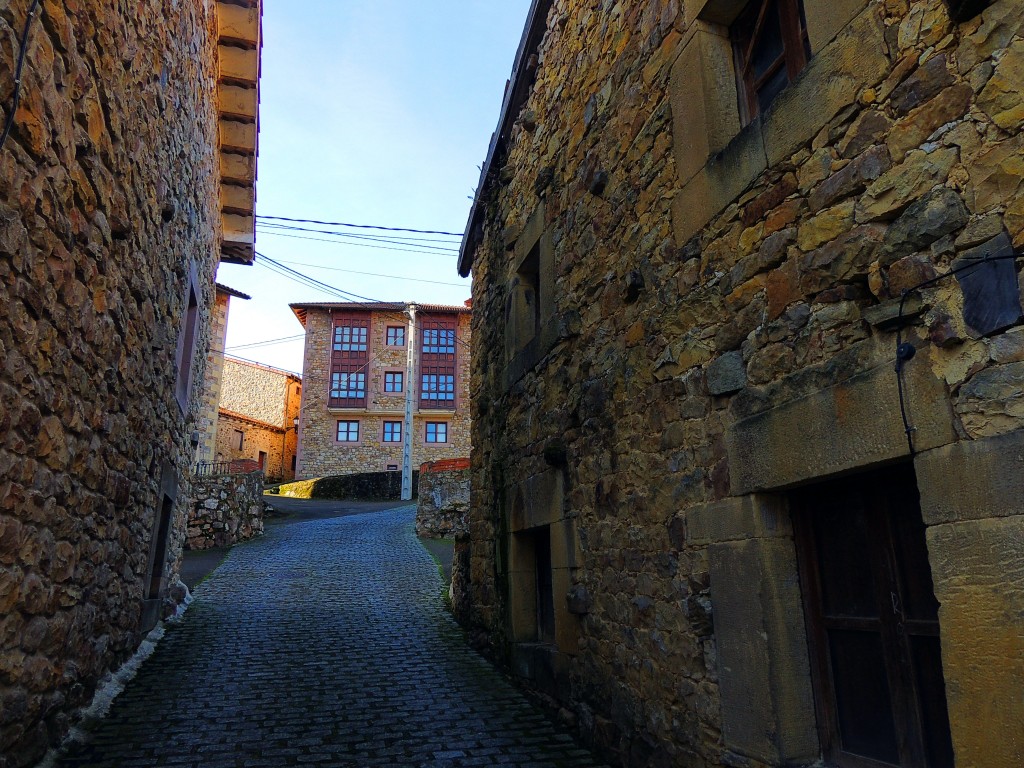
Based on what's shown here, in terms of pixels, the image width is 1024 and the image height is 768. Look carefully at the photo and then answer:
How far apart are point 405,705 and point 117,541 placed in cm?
224

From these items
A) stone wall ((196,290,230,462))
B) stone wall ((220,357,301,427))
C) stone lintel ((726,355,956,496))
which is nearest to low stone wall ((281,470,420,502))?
stone wall ((196,290,230,462))

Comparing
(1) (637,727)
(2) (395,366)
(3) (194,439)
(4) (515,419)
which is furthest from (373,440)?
(1) (637,727)

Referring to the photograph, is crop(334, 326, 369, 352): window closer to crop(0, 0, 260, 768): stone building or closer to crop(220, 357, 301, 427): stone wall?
crop(220, 357, 301, 427): stone wall

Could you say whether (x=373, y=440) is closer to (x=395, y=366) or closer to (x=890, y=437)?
(x=395, y=366)

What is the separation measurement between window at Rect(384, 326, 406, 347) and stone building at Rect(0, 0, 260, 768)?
88.5 feet

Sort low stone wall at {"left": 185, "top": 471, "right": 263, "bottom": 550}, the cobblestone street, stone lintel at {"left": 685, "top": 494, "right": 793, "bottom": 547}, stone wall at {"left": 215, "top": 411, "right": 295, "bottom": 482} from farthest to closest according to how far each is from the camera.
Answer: stone wall at {"left": 215, "top": 411, "right": 295, "bottom": 482}, low stone wall at {"left": 185, "top": 471, "right": 263, "bottom": 550}, the cobblestone street, stone lintel at {"left": 685, "top": 494, "right": 793, "bottom": 547}

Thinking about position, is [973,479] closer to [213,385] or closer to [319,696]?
[319,696]

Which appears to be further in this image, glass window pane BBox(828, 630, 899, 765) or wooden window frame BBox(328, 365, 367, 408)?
wooden window frame BBox(328, 365, 367, 408)

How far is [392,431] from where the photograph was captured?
33.2 meters

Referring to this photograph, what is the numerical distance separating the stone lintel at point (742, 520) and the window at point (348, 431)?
1204 inches

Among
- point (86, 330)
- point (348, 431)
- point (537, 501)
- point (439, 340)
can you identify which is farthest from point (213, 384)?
point (86, 330)

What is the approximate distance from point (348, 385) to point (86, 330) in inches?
1183

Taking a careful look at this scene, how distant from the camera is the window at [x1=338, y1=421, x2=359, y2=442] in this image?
1287 inches

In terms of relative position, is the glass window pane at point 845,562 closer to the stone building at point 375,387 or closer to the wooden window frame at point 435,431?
the stone building at point 375,387
